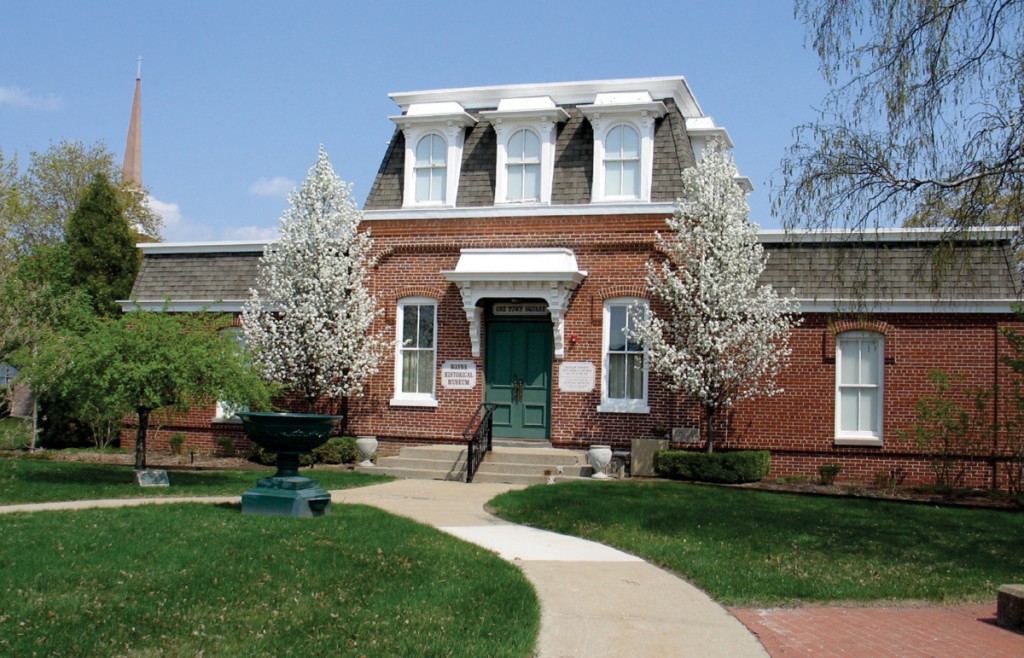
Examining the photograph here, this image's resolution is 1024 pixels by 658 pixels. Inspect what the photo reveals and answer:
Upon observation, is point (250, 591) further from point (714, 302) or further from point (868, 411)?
point (868, 411)

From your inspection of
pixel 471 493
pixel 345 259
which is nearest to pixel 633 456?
pixel 471 493

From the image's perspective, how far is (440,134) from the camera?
22594 millimetres

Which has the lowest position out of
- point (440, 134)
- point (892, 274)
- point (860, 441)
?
point (860, 441)

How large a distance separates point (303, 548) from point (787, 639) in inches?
180

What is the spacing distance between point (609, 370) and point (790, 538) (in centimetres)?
880

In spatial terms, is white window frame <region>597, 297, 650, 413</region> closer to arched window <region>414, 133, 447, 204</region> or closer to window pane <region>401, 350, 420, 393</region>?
window pane <region>401, 350, 420, 393</region>

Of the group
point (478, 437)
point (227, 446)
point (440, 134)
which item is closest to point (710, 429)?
point (478, 437)

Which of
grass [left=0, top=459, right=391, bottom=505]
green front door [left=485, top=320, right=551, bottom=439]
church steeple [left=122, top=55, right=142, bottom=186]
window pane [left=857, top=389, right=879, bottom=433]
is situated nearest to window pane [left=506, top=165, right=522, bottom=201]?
green front door [left=485, top=320, right=551, bottom=439]

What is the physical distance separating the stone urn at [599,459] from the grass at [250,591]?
8.01m

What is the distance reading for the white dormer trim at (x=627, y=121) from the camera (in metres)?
21.0

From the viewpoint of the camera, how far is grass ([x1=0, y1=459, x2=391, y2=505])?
14.7m

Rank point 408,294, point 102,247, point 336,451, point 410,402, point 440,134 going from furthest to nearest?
point 102,247, point 440,134, point 408,294, point 410,402, point 336,451

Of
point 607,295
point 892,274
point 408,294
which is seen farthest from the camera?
point 408,294

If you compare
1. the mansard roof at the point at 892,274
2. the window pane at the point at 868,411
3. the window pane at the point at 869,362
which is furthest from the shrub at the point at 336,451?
the window pane at the point at 869,362
